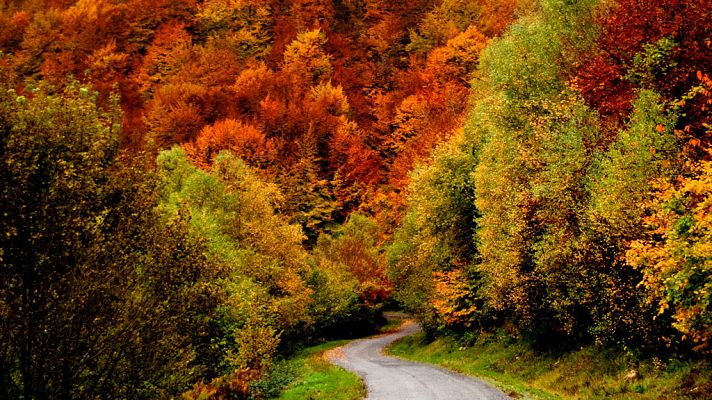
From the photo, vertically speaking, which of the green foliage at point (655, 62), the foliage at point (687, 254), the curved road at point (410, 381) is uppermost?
the green foliage at point (655, 62)

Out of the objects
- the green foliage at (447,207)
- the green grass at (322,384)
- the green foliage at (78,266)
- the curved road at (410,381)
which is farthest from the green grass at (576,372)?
the green foliage at (78,266)

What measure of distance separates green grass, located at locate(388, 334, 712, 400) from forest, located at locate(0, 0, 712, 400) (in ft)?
3.01

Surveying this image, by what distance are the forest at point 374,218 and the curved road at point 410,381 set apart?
4.55 metres

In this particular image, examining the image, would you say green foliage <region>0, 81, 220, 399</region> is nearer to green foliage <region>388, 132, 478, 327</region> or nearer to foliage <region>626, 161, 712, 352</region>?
foliage <region>626, 161, 712, 352</region>

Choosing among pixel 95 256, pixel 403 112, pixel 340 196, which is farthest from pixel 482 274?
pixel 403 112

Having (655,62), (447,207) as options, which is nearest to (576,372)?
(655,62)

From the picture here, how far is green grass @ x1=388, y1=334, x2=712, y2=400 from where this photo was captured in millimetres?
18906

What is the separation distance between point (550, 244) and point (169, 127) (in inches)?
2960

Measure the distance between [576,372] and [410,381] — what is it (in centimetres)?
802

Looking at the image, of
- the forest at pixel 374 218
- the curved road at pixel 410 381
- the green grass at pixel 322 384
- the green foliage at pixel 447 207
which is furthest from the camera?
the green foliage at pixel 447 207

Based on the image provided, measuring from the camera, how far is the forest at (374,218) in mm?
12750

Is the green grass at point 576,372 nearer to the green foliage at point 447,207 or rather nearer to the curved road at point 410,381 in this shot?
the curved road at point 410,381

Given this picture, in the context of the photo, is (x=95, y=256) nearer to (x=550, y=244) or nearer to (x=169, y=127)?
(x=550, y=244)

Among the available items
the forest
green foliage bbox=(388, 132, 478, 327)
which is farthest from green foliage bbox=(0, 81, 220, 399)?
green foliage bbox=(388, 132, 478, 327)
